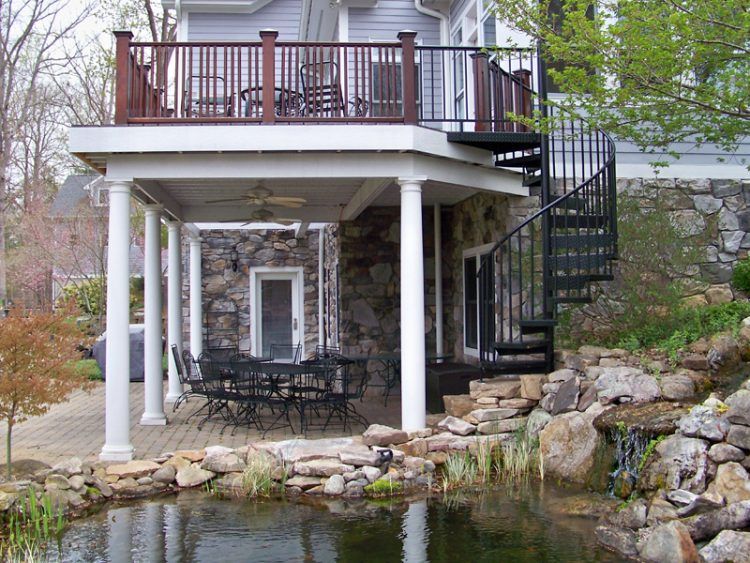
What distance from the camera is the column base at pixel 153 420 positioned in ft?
28.9

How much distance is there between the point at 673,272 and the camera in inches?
296

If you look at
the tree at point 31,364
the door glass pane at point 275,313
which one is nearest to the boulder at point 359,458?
the tree at point 31,364

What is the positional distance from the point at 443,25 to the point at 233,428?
6.61 meters

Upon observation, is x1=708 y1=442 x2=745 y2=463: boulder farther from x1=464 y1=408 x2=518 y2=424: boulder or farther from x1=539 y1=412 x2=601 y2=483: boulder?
x1=464 y1=408 x2=518 y2=424: boulder

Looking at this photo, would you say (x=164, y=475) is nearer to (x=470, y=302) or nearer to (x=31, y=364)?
(x=31, y=364)

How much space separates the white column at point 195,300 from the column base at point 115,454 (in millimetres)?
5347

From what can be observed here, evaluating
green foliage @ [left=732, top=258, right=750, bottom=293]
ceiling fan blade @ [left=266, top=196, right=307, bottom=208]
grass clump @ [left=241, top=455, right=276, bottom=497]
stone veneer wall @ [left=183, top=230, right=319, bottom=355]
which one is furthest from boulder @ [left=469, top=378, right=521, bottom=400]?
stone veneer wall @ [left=183, top=230, right=319, bottom=355]

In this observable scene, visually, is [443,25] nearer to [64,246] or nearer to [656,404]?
[656,404]

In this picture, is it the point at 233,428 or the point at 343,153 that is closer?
the point at 343,153

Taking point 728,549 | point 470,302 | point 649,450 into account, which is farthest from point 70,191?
point 728,549

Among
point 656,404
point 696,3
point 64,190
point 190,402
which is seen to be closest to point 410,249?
point 656,404

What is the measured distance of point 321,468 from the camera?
21.4ft

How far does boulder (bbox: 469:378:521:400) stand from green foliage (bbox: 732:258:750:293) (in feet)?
9.37

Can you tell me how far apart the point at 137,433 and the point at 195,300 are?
175 inches
